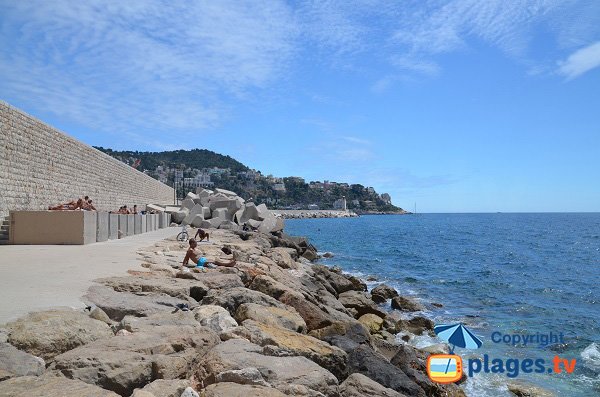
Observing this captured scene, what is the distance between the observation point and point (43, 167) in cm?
1485

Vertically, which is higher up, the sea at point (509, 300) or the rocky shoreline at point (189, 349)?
the rocky shoreline at point (189, 349)

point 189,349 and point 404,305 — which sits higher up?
point 189,349

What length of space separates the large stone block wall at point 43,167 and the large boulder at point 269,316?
31.5 feet

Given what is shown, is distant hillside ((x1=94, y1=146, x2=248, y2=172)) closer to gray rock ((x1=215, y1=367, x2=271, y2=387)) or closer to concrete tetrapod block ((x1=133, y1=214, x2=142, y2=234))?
concrete tetrapod block ((x1=133, y1=214, x2=142, y2=234))

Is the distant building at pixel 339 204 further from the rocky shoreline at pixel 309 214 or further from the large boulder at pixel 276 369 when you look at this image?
the large boulder at pixel 276 369

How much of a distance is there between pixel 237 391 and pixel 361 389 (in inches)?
61.4

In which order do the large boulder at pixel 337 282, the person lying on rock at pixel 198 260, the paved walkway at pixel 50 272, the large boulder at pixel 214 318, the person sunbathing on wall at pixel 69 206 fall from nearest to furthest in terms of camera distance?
1. the large boulder at pixel 214 318
2. the paved walkway at pixel 50 272
3. the person lying on rock at pixel 198 260
4. the person sunbathing on wall at pixel 69 206
5. the large boulder at pixel 337 282

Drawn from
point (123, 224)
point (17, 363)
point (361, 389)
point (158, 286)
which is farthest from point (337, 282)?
point (17, 363)

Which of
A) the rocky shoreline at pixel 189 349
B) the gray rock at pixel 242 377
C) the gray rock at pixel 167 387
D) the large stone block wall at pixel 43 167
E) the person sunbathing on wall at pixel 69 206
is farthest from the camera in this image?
the person sunbathing on wall at pixel 69 206

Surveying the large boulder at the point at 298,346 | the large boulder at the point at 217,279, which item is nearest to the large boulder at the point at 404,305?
the large boulder at the point at 217,279

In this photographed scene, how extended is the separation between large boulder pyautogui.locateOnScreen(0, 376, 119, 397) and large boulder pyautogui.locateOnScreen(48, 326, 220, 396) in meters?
0.21

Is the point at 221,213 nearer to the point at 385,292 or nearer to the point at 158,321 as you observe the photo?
the point at 385,292

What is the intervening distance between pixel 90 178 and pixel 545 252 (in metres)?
30.1

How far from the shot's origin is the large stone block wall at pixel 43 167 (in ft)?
41.8
